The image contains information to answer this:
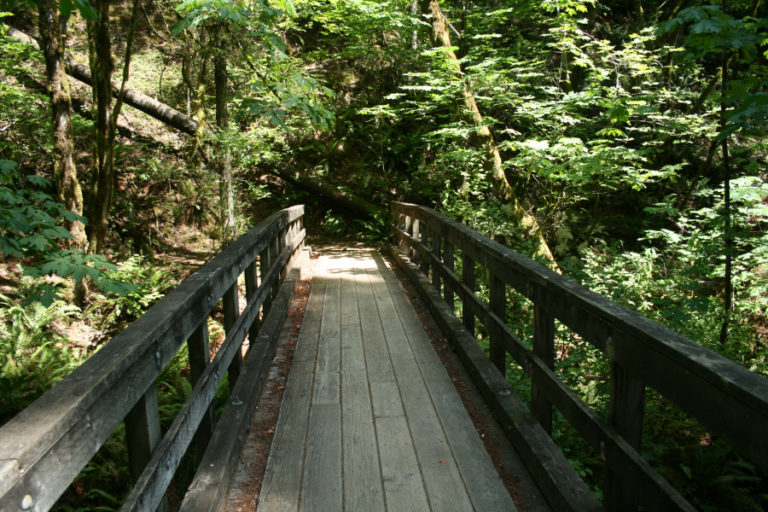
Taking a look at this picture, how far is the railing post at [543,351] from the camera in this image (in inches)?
99.7

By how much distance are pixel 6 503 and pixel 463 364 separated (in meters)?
3.25

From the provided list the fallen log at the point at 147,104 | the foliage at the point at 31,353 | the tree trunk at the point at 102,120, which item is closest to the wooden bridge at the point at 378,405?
the foliage at the point at 31,353

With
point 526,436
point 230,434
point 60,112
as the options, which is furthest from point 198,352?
point 60,112

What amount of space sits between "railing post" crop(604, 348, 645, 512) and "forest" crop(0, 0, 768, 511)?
63.1 inches

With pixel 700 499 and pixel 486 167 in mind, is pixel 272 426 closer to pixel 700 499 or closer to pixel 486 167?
pixel 700 499

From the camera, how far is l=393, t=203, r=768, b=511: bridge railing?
4.34 ft

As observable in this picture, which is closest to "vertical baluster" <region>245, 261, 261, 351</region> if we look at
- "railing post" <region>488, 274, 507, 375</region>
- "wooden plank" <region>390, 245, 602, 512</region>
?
"wooden plank" <region>390, 245, 602, 512</region>

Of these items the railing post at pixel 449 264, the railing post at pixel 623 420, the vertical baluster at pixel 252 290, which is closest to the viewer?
the railing post at pixel 623 420

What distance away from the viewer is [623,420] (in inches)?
72.9

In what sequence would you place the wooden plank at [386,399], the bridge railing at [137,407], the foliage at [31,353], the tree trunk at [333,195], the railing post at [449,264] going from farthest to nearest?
1. the tree trunk at [333,195]
2. the foliage at [31,353]
3. the railing post at [449,264]
4. the wooden plank at [386,399]
5. the bridge railing at [137,407]

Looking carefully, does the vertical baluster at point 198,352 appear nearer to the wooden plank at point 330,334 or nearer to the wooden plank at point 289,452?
the wooden plank at point 289,452

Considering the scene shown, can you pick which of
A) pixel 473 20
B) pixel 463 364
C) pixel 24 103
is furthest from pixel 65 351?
pixel 473 20

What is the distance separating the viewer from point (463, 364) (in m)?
3.83

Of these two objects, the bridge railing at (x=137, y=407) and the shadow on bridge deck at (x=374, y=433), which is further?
the shadow on bridge deck at (x=374, y=433)
